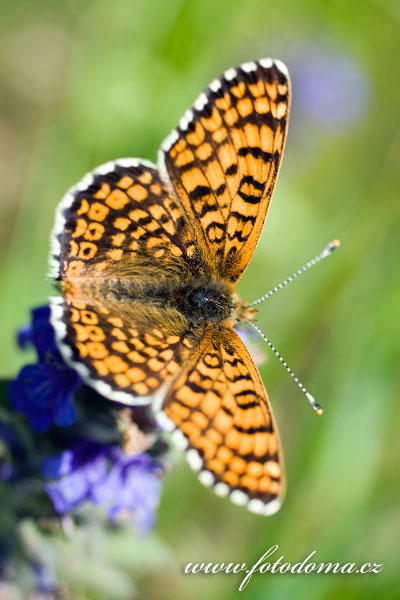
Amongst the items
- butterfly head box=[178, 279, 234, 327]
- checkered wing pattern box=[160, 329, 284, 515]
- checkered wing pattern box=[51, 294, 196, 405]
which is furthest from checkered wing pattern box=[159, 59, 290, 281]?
checkered wing pattern box=[160, 329, 284, 515]

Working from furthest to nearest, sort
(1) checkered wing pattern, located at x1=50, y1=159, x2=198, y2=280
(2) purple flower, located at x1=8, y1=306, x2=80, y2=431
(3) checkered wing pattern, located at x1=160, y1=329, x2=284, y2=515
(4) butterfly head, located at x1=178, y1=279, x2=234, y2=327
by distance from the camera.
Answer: (4) butterfly head, located at x1=178, y1=279, x2=234, y2=327
(1) checkered wing pattern, located at x1=50, y1=159, x2=198, y2=280
(2) purple flower, located at x1=8, y1=306, x2=80, y2=431
(3) checkered wing pattern, located at x1=160, y1=329, x2=284, y2=515

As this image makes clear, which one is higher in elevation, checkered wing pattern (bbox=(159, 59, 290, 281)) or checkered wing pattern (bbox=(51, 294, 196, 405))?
checkered wing pattern (bbox=(159, 59, 290, 281))

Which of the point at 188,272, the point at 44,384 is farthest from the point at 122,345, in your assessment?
the point at 188,272

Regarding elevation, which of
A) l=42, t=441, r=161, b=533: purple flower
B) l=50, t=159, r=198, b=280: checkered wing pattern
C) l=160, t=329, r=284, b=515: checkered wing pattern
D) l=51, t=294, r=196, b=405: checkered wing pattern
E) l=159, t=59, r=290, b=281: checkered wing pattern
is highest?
l=159, t=59, r=290, b=281: checkered wing pattern

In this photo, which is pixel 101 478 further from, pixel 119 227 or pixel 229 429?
pixel 119 227

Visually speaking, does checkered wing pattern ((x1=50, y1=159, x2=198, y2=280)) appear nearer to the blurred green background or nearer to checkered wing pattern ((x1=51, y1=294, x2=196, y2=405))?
checkered wing pattern ((x1=51, y1=294, x2=196, y2=405))
